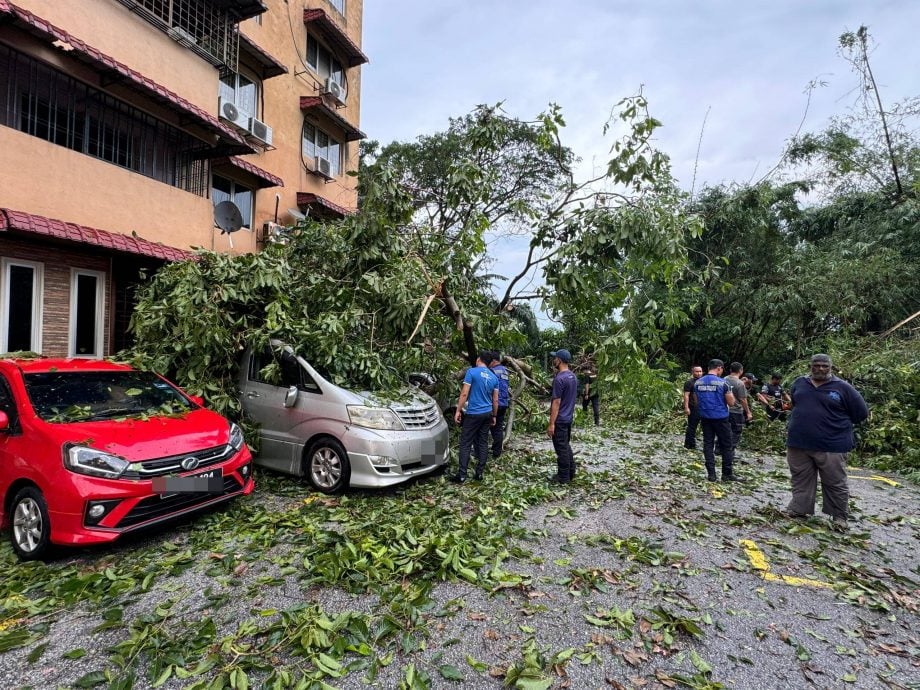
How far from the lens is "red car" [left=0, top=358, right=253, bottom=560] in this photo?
366 cm

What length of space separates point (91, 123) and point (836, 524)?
12140 mm

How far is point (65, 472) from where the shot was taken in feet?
12.0

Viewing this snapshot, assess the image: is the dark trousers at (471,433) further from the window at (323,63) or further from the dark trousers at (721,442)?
the window at (323,63)

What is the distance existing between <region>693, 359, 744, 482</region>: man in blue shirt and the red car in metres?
5.80

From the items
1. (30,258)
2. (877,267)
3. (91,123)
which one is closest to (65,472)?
(30,258)

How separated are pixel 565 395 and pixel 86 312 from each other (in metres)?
8.33

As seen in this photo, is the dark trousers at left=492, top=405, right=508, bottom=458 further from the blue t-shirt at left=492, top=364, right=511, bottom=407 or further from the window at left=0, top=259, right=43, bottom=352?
the window at left=0, top=259, right=43, bottom=352

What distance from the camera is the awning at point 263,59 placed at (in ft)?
37.9

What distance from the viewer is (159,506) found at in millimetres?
3930

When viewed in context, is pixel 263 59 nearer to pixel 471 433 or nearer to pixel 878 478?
pixel 471 433

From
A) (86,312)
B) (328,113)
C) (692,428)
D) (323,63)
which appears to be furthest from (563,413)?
(323,63)

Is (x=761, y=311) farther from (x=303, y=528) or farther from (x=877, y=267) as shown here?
(x=303, y=528)

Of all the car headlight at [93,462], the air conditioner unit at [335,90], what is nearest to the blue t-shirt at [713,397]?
the car headlight at [93,462]

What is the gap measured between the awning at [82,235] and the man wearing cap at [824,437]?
954 centimetres
